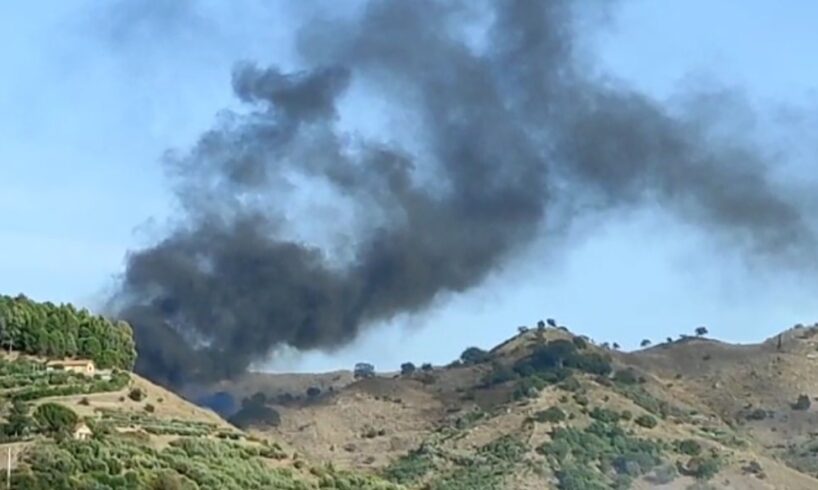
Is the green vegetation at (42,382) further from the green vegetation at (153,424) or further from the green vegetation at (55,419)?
the green vegetation at (55,419)

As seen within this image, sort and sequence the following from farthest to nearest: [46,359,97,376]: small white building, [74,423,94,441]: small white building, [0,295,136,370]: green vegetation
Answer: [0,295,136,370]: green vegetation, [46,359,97,376]: small white building, [74,423,94,441]: small white building

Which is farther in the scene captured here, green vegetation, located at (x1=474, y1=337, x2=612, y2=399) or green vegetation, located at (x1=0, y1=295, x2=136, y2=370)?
green vegetation, located at (x1=474, y1=337, x2=612, y2=399)

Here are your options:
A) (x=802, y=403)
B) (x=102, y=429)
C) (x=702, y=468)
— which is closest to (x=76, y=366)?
(x=102, y=429)

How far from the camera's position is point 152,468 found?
60969 mm

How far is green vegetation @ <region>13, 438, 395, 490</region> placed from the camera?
5675cm

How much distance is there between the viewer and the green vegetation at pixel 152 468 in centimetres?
5675

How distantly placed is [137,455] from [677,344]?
11410 centimetres

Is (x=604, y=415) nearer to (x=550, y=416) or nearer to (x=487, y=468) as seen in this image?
(x=550, y=416)

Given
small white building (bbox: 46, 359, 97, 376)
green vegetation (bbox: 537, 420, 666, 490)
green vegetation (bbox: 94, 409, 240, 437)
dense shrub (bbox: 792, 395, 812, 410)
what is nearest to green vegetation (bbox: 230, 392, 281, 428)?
green vegetation (bbox: 537, 420, 666, 490)

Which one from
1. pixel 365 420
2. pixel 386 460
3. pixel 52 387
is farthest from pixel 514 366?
pixel 52 387

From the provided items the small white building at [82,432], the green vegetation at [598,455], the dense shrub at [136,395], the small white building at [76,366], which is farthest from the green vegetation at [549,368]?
the small white building at [82,432]

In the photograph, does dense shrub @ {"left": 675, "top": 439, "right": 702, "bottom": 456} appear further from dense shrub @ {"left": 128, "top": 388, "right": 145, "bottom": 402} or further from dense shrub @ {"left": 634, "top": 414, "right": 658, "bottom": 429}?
dense shrub @ {"left": 128, "top": 388, "right": 145, "bottom": 402}

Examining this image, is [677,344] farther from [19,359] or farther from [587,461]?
[19,359]

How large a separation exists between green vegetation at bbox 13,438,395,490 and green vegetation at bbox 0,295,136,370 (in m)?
22.4
